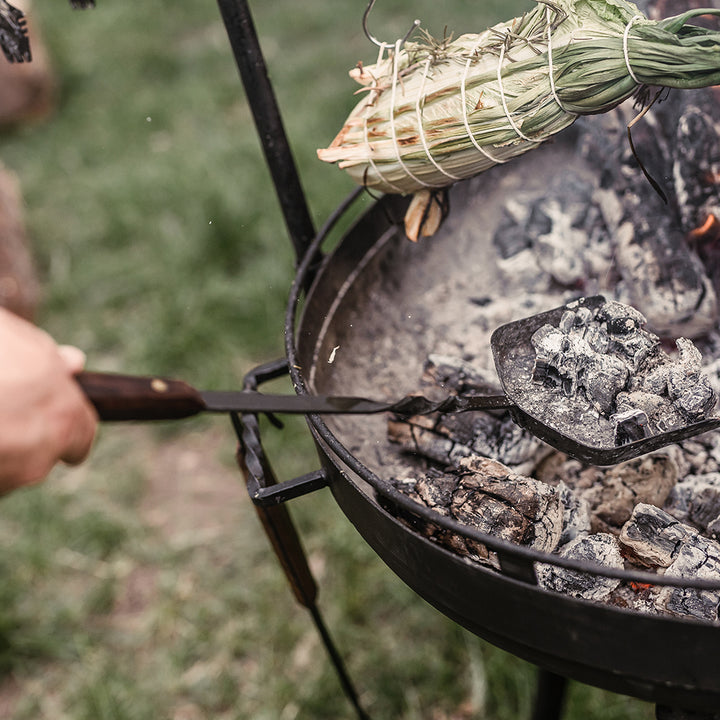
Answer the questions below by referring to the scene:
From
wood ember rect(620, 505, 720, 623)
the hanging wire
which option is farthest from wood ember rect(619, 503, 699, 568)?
the hanging wire

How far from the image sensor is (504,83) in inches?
43.9

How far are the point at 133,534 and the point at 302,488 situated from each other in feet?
4.32

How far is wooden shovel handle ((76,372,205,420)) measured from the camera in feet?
2.65

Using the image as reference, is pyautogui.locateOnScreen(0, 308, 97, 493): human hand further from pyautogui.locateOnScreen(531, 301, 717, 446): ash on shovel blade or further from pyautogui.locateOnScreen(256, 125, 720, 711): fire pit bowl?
pyautogui.locateOnScreen(531, 301, 717, 446): ash on shovel blade

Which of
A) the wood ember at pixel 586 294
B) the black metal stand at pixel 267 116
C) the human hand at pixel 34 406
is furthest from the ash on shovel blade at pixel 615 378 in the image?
the human hand at pixel 34 406

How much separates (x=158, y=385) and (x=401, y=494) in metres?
0.36

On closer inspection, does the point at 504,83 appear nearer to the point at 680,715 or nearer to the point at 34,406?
the point at 34,406

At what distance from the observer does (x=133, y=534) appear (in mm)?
2264

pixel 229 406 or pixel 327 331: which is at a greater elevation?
pixel 229 406

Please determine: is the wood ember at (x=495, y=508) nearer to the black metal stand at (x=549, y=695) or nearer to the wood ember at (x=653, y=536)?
the wood ember at (x=653, y=536)

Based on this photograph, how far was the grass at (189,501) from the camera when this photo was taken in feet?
6.23

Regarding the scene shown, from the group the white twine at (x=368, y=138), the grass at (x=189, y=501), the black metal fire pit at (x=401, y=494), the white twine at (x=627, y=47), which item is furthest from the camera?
the grass at (x=189, y=501)

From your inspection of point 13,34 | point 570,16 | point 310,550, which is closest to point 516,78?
point 570,16

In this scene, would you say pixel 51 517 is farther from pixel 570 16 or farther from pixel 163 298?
pixel 570 16
